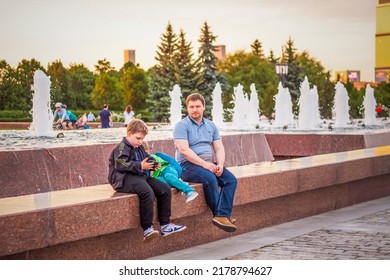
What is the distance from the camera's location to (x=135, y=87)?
66.1 meters

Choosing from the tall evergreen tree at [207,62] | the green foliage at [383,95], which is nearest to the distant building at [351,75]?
the green foliage at [383,95]

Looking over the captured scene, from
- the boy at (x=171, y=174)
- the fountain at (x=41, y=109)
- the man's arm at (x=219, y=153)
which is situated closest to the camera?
the boy at (x=171, y=174)

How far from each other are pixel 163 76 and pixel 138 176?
4391 centimetres

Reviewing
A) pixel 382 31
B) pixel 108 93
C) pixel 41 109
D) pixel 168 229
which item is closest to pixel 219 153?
pixel 168 229

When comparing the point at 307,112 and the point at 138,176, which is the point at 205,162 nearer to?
the point at 138,176

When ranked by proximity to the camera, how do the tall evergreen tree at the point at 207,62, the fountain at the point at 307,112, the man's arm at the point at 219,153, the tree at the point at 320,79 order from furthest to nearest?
the tall evergreen tree at the point at 207,62 → the tree at the point at 320,79 → the fountain at the point at 307,112 → the man's arm at the point at 219,153

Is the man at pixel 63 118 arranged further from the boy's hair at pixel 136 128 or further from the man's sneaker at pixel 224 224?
the boy's hair at pixel 136 128

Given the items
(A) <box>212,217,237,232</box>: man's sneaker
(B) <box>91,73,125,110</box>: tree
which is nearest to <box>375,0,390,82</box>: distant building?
(A) <box>212,217,237,232</box>: man's sneaker

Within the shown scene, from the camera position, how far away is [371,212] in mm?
8930

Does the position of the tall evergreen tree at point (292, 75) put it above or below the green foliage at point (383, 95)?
above

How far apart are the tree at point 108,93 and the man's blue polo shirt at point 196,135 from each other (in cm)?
4486

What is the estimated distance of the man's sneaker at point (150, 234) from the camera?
20.1 feet

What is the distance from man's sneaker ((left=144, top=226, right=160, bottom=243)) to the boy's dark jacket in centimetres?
38

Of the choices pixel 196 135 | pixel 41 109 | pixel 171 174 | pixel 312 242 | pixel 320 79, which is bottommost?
pixel 312 242
